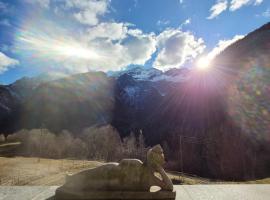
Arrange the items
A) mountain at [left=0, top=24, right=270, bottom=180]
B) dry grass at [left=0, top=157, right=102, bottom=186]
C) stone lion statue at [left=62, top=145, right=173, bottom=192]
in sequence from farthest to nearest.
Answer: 1. mountain at [left=0, top=24, right=270, bottom=180]
2. dry grass at [left=0, top=157, right=102, bottom=186]
3. stone lion statue at [left=62, top=145, right=173, bottom=192]

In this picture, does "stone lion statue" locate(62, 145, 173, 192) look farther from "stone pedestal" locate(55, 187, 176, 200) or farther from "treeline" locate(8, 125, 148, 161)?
"treeline" locate(8, 125, 148, 161)

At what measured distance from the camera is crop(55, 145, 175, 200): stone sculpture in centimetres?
688

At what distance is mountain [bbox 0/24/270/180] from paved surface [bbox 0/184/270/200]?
12.5 m

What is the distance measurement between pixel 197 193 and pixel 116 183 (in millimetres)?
2705

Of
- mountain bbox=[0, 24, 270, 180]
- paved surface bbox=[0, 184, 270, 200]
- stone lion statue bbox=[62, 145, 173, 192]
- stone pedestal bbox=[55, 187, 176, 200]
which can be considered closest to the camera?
stone pedestal bbox=[55, 187, 176, 200]

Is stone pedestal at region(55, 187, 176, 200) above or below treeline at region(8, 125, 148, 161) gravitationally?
below

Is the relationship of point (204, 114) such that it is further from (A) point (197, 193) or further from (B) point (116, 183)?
(B) point (116, 183)

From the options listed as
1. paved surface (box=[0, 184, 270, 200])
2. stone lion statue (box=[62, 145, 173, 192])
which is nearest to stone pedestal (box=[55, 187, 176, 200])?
stone lion statue (box=[62, 145, 173, 192])

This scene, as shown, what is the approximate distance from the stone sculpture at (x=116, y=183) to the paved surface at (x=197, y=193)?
0.70 m

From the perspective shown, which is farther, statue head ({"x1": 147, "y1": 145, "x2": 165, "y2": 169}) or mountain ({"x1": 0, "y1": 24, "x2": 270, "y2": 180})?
mountain ({"x1": 0, "y1": 24, "x2": 270, "y2": 180})

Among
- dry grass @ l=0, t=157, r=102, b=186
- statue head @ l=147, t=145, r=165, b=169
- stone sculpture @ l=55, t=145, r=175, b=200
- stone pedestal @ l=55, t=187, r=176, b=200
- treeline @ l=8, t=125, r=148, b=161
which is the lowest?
dry grass @ l=0, t=157, r=102, b=186

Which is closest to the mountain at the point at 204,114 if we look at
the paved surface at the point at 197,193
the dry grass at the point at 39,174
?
the paved surface at the point at 197,193

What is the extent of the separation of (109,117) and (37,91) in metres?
51.0

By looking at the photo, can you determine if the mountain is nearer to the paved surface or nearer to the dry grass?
the paved surface
